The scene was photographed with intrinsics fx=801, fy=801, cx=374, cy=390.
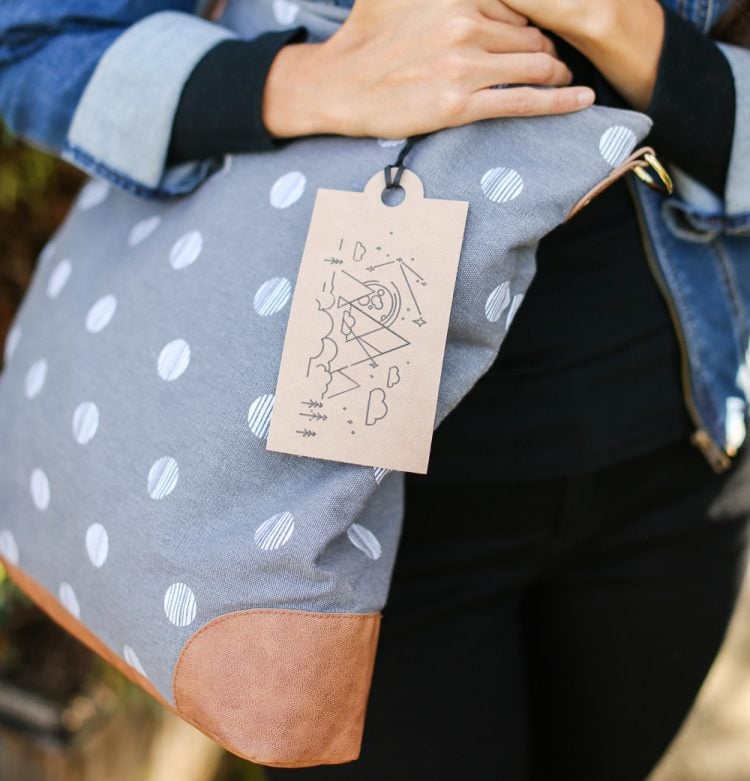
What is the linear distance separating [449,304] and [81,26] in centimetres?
49

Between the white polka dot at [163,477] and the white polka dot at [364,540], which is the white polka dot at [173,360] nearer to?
the white polka dot at [163,477]

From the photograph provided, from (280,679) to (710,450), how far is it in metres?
0.47

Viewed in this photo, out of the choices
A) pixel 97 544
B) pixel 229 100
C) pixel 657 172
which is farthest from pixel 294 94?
pixel 97 544

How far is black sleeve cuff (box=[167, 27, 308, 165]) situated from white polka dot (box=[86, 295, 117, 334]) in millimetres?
148

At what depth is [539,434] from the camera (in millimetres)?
732

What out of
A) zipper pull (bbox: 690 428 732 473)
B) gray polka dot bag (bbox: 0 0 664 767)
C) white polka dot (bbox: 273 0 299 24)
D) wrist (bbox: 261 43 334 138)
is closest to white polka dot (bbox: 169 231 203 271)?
gray polka dot bag (bbox: 0 0 664 767)

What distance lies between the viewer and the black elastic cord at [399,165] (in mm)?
576

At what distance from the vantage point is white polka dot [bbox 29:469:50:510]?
724 mm

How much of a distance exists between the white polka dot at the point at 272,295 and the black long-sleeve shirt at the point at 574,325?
0.14 metres

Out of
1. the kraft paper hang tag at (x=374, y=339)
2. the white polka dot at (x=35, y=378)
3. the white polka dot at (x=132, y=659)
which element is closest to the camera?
the kraft paper hang tag at (x=374, y=339)

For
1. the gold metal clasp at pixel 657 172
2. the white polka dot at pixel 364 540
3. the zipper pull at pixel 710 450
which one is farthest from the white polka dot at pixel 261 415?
the zipper pull at pixel 710 450

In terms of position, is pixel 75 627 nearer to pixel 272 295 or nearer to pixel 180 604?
pixel 180 604

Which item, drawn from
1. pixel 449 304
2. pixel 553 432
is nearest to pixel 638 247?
pixel 553 432

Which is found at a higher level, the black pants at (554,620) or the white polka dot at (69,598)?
the white polka dot at (69,598)
